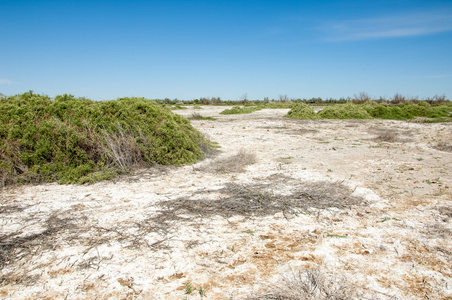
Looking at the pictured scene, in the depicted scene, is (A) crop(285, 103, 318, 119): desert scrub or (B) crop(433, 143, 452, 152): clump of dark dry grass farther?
(A) crop(285, 103, 318, 119): desert scrub

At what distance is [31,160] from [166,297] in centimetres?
527

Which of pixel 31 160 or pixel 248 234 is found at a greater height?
pixel 31 160

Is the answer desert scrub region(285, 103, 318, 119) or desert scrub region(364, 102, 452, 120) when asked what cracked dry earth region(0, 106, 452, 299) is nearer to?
desert scrub region(285, 103, 318, 119)

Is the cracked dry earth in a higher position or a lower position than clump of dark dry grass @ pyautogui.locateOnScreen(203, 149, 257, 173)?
lower

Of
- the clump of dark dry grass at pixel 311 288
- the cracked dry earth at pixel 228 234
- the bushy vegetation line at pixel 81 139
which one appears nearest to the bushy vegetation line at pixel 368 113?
the cracked dry earth at pixel 228 234

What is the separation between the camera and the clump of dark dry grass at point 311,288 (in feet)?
8.23

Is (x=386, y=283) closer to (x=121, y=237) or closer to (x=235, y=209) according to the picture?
(x=235, y=209)

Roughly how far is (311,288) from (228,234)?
1281 mm

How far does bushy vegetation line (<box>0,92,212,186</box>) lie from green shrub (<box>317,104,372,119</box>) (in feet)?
47.0

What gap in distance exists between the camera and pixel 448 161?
7.67 m

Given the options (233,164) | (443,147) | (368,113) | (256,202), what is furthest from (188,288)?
(368,113)

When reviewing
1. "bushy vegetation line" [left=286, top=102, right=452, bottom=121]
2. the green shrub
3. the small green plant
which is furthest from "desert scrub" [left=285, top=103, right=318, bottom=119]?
the small green plant

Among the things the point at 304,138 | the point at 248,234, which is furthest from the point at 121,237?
the point at 304,138

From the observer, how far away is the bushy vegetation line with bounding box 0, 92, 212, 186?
6195mm
